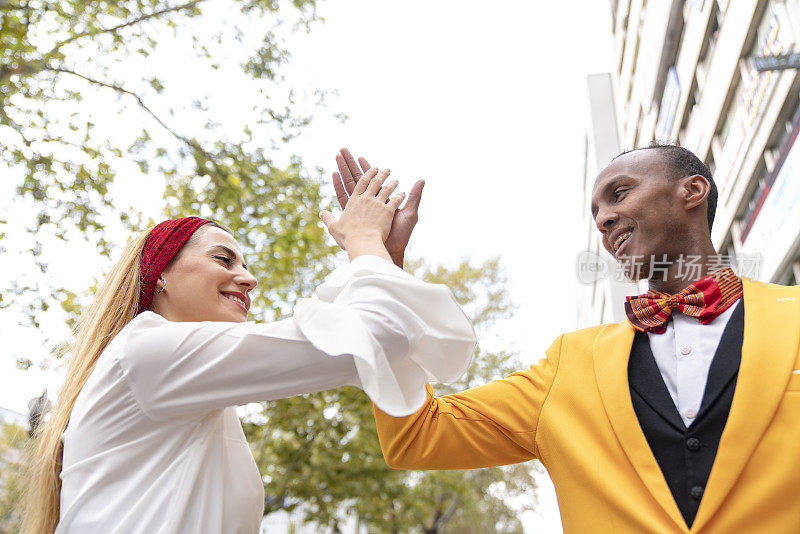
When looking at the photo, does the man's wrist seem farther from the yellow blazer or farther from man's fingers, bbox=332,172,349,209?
the yellow blazer

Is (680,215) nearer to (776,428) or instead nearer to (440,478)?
(776,428)

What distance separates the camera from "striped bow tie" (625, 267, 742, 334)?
97.5 inches

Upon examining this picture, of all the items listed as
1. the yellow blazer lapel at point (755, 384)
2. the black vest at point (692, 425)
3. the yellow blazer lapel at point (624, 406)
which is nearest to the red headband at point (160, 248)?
the yellow blazer lapel at point (624, 406)

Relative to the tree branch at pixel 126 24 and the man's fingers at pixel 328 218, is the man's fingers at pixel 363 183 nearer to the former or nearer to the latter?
the man's fingers at pixel 328 218

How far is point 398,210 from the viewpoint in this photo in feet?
7.93

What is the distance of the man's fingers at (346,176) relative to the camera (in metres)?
2.44

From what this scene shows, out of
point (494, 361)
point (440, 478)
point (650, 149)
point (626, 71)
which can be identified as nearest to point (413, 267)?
point (494, 361)

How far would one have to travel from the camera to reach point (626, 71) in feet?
75.4

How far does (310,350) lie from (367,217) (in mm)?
541

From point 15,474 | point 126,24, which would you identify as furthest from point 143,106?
point 15,474

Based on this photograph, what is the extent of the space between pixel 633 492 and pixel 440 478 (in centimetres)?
1798

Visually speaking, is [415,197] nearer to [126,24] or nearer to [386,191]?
[386,191]

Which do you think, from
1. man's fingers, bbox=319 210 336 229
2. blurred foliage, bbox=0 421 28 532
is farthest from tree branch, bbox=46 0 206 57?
man's fingers, bbox=319 210 336 229

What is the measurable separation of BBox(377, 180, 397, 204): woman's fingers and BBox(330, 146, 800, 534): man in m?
0.79
